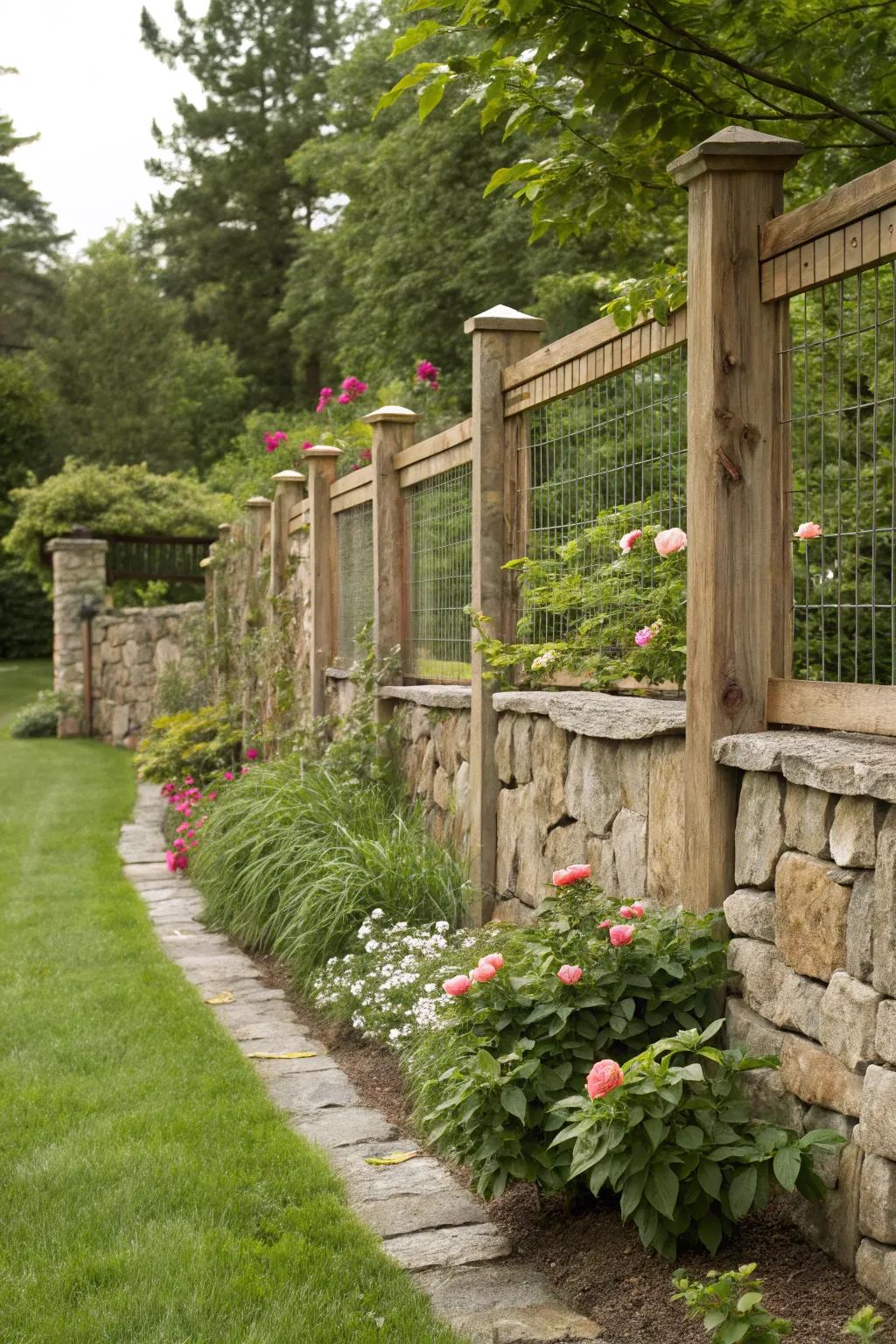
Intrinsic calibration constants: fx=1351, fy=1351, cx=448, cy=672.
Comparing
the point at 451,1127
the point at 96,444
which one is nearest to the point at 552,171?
the point at 451,1127

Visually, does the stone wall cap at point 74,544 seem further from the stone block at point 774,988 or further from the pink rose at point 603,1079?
the pink rose at point 603,1079

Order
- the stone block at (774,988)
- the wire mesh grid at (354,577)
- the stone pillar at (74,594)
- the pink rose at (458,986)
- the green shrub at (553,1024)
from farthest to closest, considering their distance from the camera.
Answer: the stone pillar at (74,594) < the wire mesh grid at (354,577) < the pink rose at (458,986) < the green shrub at (553,1024) < the stone block at (774,988)

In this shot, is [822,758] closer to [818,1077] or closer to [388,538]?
[818,1077]

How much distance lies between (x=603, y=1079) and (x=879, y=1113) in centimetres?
50

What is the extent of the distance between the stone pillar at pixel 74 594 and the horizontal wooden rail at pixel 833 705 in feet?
52.7

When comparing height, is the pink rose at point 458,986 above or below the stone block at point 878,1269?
above

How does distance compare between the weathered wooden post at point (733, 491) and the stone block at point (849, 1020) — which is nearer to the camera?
the stone block at point (849, 1020)

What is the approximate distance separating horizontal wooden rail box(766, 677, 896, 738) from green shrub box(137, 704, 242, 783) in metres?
7.20

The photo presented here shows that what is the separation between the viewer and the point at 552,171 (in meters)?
3.78

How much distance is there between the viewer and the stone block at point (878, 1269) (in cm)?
238

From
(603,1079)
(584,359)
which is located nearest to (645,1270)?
(603,1079)

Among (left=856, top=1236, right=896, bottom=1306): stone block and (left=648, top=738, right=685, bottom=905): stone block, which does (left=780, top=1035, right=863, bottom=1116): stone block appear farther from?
(left=648, top=738, right=685, bottom=905): stone block

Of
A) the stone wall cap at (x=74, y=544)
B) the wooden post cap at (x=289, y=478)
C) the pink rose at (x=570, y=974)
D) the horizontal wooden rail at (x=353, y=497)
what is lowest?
the pink rose at (x=570, y=974)

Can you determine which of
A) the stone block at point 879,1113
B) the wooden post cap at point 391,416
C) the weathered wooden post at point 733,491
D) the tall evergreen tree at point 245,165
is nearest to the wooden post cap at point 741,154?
the weathered wooden post at point 733,491
